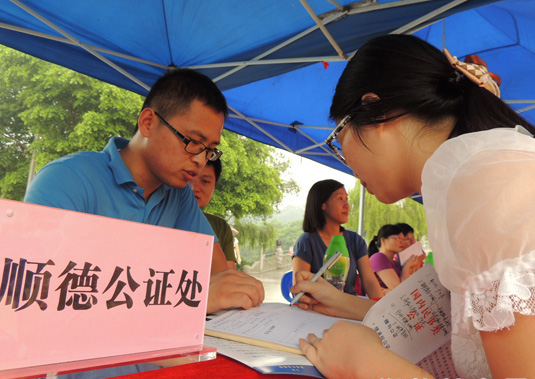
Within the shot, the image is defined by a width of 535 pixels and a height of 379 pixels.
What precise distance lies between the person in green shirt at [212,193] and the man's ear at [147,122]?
38.8 inches

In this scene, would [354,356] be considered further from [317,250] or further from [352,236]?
[352,236]

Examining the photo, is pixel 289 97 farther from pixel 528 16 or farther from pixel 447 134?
pixel 447 134

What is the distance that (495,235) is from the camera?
0.55 m

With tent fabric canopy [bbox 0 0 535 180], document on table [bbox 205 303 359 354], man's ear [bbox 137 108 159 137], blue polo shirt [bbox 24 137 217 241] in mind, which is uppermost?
tent fabric canopy [bbox 0 0 535 180]

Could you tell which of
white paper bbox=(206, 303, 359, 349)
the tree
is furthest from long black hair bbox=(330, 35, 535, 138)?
the tree

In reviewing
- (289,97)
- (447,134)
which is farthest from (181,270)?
(289,97)

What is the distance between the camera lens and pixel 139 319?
0.55 meters

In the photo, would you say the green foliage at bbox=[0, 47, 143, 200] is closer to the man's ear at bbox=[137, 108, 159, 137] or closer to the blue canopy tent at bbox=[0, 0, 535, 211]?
the blue canopy tent at bbox=[0, 0, 535, 211]

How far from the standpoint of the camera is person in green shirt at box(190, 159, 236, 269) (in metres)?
2.64

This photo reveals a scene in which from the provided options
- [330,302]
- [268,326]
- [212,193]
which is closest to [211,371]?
[268,326]

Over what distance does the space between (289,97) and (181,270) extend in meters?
4.22

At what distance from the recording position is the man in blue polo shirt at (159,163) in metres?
1.29

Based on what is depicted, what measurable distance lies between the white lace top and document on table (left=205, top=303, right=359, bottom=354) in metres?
0.30

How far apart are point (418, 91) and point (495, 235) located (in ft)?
1.46
